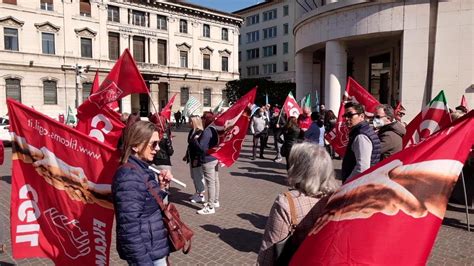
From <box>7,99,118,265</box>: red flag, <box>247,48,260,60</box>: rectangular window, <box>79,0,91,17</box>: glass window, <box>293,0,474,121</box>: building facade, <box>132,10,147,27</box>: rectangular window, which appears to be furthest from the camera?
<box>247,48,260,60</box>: rectangular window

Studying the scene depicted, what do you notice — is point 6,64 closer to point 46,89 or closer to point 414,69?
point 46,89

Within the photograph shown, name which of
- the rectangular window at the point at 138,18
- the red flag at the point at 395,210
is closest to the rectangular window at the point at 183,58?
the rectangular window at the point at 138,18

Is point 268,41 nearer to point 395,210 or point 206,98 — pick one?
point 206,98

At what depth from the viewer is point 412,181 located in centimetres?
191

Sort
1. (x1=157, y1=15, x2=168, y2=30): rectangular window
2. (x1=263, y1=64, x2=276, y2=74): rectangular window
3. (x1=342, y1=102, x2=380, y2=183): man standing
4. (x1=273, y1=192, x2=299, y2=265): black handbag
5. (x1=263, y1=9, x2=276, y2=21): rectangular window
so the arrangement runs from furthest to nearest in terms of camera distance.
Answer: (x1=263, y1=64, x2=276, y2=74): rectangular window, (x1=263, y1=9, x2=276, y2=21): rectangular window, (x1=157, y1=15, x2=168, y2=30): rectangular window, (x1=342, y1=102, x2=380, y2=183): man standing, (x1=273, y1=192, x2=299, y2=265): black handbag

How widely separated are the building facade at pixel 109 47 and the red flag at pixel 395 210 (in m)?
31.9

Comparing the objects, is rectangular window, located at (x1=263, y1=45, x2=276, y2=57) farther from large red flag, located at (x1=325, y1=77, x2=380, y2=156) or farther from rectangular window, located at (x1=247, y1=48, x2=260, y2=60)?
large red flag, located at (x1=325, y1=77, x2=380, y2=156)

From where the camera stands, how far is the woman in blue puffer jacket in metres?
2.68

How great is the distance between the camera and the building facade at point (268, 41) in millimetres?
62375

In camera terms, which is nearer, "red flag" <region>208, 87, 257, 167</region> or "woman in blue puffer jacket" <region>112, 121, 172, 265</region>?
"woman in blue puffer jacket" <region>112, 121, 172, 265</region>

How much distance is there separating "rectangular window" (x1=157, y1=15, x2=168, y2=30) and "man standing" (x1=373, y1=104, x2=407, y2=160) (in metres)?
46.3

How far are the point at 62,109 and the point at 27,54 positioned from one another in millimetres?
6542

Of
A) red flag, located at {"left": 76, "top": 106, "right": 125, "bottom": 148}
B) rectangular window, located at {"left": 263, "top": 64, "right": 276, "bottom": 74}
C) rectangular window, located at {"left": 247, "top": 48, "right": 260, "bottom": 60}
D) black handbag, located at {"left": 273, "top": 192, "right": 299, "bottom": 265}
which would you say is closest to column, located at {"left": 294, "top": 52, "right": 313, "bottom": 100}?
red flag, located at {"left": 76, "top": 106, "right": 125, "bottom": 148}

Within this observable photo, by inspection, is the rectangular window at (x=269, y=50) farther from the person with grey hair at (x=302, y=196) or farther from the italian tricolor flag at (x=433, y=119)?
the person with grey hair at (x=302, y=196)
